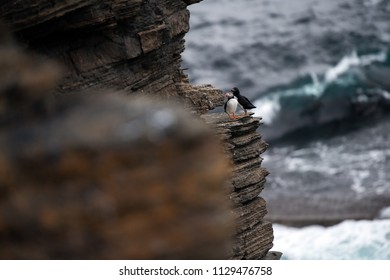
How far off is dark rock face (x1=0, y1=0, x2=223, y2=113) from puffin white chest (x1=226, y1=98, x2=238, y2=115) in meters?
1.17

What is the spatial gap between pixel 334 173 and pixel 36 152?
148 feet

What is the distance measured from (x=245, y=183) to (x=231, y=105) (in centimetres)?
286

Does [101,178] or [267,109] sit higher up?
[101,178]

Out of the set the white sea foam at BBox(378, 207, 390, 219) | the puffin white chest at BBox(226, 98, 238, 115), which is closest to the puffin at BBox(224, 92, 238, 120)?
the puffin white chest at BBox(226, 98, 238, 115)

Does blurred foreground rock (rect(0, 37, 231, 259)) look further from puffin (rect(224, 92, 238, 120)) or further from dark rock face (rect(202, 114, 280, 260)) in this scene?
puffin (rect(224, 92, 238, 120))

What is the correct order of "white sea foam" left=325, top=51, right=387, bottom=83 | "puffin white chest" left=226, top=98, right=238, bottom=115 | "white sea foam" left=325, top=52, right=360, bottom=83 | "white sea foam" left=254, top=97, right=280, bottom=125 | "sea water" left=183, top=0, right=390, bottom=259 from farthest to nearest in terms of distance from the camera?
"white sea foam" left=325, top=51, right=387, bottom=83
"white sea foam" left=325, top=52, right=360, bottom=83
"white sea foam" left=254, top=97, right=280, bottom=125
"sea water" left=183, top=0, right=390, bottom=259
"puffin white chest" left=226, top=98, right=238, bottom=115

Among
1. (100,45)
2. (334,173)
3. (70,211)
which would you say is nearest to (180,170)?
(70,211)

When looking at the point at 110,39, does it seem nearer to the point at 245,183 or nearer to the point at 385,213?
the point at 245,183

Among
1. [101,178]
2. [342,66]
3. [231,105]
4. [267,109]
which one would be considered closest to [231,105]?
[231,105]

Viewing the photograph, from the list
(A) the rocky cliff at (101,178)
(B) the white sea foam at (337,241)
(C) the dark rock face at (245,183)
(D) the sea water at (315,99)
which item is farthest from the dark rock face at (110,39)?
(D) the sea water at (315,99)

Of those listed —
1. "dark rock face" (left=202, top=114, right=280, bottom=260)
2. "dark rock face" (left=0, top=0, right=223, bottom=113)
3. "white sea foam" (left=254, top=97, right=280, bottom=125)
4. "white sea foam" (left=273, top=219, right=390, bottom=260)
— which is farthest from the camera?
"white sea foam" (left=254, top=97, right=280, bottom=125)

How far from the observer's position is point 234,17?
2928 inches

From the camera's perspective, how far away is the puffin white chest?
77.4ft

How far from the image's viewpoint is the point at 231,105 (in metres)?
23.6
